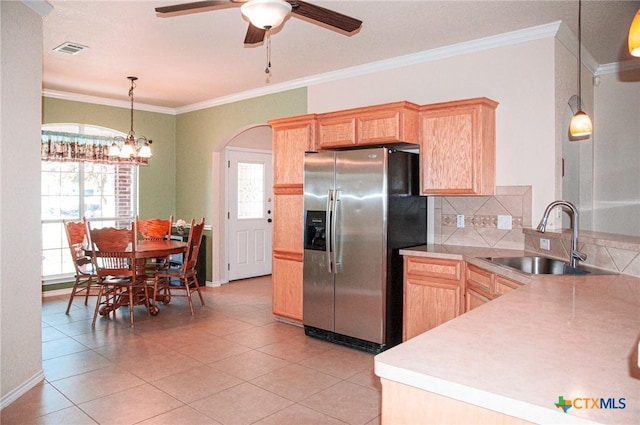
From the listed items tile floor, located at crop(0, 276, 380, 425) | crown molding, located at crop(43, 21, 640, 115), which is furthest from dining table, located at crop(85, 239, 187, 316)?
crown molding, located at crop(43, 21, 640, 115)

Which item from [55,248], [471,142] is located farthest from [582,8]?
[55,248]

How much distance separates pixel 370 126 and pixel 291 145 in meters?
0.92

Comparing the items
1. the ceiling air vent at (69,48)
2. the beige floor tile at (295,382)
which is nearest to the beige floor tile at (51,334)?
the beige floor tile at (295,382)

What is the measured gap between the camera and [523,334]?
1.41 meters

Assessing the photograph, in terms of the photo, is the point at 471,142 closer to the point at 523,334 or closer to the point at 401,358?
the point at 523,334

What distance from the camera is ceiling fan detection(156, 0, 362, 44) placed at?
6.87 ft

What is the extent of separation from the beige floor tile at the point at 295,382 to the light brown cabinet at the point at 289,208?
3.61 ft

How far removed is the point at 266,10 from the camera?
209cm

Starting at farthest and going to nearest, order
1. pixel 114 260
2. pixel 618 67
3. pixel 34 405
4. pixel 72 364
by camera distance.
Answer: pixel 114 260
pixel 618 67
pixel 72 364
pixel 34 405

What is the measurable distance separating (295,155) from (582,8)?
2619 millimetres

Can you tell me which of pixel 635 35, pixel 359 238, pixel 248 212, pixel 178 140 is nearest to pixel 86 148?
pixel 178 140

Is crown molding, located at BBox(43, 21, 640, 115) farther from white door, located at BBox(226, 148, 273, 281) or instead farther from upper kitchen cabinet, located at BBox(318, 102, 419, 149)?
white door, located at BBox(226, 148, 273, 281)

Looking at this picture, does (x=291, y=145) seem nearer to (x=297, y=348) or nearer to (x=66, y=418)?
(x=297, y=348)

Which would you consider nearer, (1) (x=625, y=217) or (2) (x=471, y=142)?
(2) (x=471, y=142)
